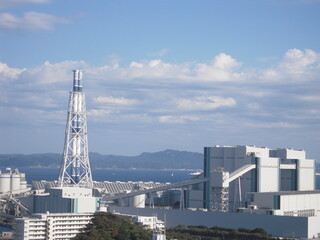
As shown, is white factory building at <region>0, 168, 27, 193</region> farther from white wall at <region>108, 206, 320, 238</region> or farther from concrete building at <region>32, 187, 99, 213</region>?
white wall at <region>108, 206, 320, 238</region>

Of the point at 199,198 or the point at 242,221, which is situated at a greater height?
the point at 199,198

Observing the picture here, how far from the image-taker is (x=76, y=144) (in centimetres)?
5859

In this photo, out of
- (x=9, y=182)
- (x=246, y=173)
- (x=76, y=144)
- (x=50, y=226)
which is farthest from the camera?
(x=9, y=182)

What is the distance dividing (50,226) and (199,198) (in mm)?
12379

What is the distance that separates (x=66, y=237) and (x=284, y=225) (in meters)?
14.0

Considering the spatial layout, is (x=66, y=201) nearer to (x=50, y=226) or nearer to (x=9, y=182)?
(x=50, y=226)

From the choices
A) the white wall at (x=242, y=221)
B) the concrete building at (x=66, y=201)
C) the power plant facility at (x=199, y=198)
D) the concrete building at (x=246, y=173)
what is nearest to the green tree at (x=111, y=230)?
the power plant facility at (x=199, y=198)

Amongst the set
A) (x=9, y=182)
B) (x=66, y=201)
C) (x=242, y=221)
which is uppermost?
(x=9, y=182)

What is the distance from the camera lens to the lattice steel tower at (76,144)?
58438 mm

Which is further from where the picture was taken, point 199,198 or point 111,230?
point 199,198

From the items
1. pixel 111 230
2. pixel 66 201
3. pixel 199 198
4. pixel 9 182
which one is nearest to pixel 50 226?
pixel 111 230

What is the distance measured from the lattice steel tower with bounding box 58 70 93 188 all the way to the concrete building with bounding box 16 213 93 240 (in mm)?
11208

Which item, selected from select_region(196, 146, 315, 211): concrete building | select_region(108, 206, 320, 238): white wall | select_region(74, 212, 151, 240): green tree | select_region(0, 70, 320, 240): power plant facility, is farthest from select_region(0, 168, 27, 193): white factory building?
select_region(74, 212, 151, 240): green tree

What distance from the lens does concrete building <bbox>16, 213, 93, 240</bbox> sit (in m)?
44.7
